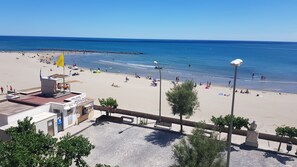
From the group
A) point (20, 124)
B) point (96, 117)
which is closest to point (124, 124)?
point (96, 117)

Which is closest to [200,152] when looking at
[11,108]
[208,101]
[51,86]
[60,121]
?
[60,121]

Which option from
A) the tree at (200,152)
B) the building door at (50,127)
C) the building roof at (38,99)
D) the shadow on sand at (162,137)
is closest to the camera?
the tree at (200,152)

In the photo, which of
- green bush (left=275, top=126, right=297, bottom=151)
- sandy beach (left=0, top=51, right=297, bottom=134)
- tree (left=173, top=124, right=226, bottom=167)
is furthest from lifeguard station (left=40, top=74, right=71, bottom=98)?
green bush (left=275, top=126, right=297, bottom=151)

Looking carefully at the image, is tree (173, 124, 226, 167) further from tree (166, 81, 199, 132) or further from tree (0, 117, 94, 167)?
tree (166, 81, 199, 132)

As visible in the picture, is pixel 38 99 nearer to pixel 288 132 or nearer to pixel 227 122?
pixel 227 122

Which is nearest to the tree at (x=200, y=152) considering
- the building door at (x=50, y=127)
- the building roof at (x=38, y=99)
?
the building door at (x=50, y=127)

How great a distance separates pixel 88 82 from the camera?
4384 centimetres

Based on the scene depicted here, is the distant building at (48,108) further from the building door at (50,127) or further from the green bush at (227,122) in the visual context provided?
the green bush at (227,122)

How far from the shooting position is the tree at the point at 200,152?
1036 centimetres

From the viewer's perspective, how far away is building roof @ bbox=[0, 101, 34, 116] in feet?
58.5

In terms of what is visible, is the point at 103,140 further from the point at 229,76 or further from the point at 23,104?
the point at 229,76

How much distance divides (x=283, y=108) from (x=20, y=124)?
2980cm

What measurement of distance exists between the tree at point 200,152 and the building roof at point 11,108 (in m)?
12.4

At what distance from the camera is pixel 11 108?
62.1ft
